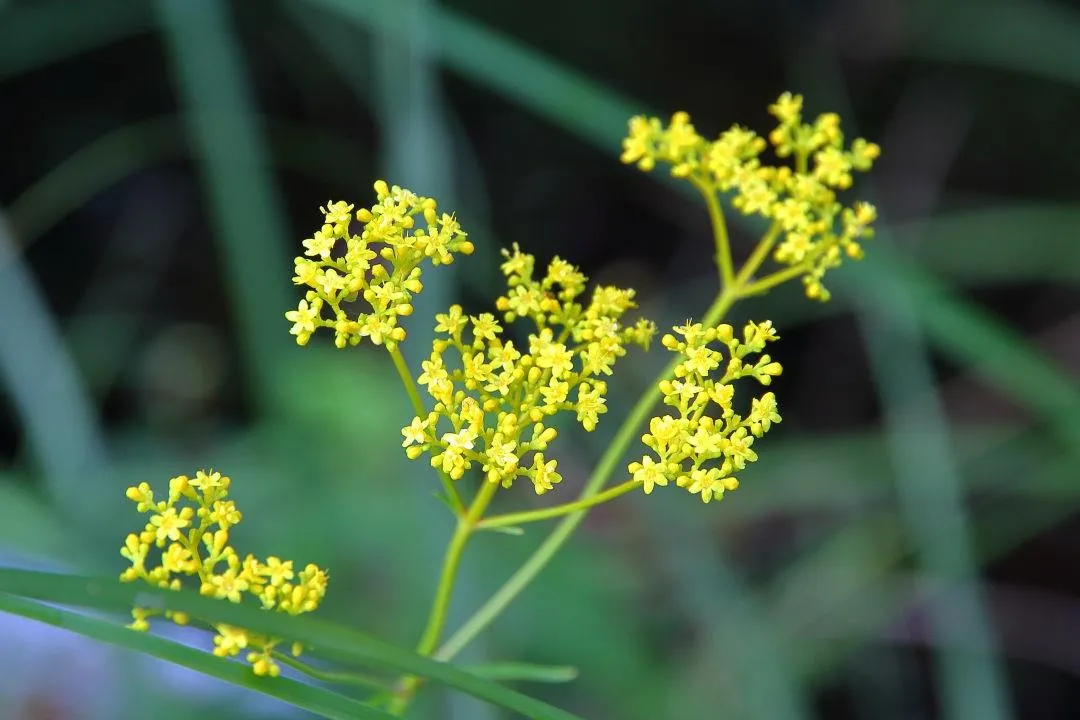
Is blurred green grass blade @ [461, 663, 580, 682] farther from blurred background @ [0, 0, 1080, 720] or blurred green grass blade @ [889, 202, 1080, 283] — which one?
blurred green grass blade @ [889, 202, 1080, 283]

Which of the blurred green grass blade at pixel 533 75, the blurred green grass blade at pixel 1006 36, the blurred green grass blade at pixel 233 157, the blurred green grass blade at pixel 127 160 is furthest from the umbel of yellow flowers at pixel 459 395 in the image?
the blurred green grass blade at pixel 1006 36

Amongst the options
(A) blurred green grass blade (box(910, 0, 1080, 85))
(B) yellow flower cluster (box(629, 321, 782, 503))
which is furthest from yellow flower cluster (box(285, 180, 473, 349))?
(A) blurred green grass blade (box(910, 0, 1080, 85))

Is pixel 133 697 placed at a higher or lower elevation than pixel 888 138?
lower

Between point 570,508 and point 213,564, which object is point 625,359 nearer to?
point 570,508

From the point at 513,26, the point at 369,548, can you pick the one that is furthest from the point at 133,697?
the point at 513,26

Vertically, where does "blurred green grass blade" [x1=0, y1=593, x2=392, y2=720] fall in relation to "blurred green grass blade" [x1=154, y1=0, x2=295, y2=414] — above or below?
below

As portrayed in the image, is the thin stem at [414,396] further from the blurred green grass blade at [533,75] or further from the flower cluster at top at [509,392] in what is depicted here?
the blurred green grass blade at [533,75]

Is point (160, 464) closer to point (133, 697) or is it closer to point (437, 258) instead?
point (133, 697)
